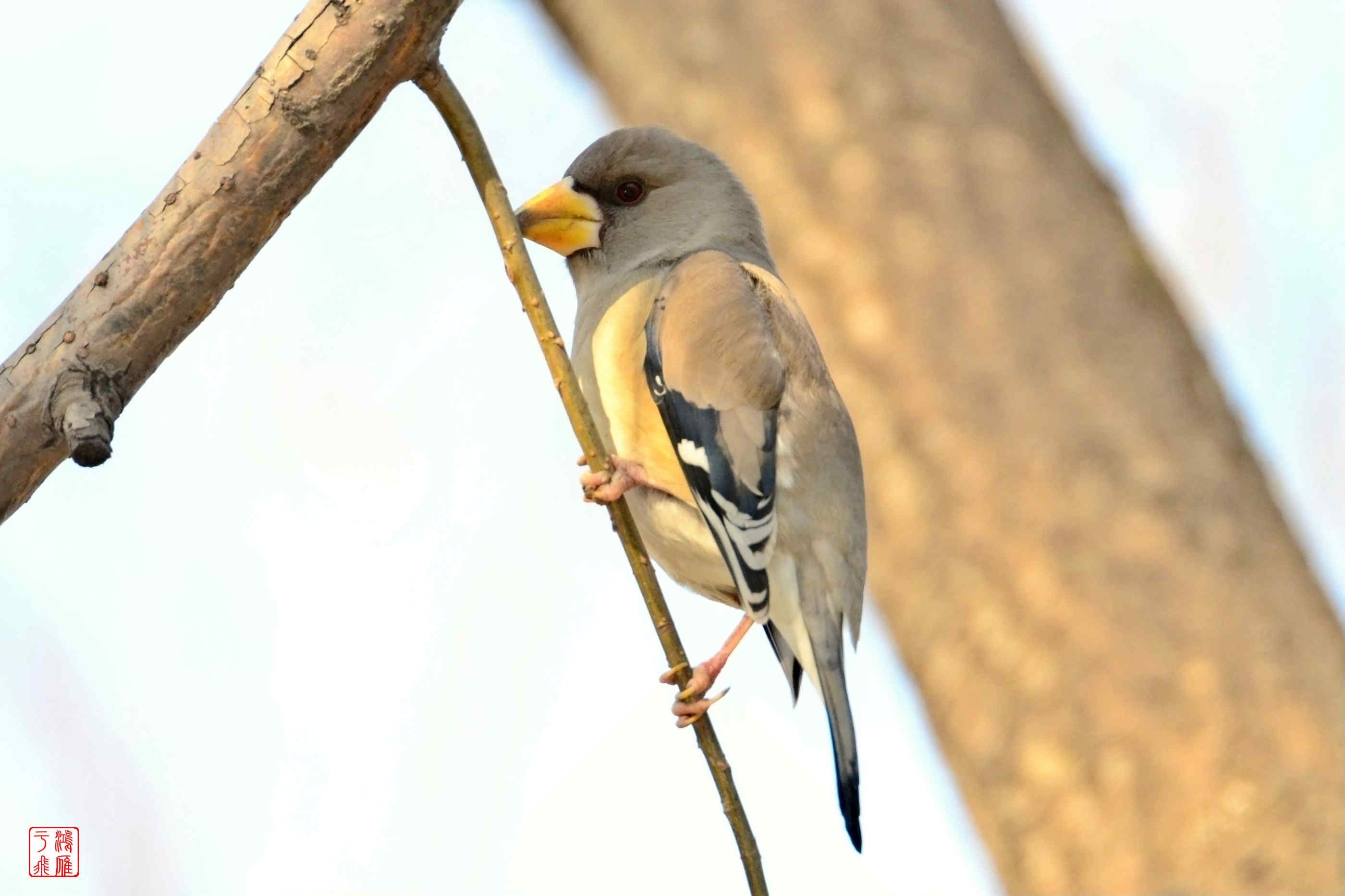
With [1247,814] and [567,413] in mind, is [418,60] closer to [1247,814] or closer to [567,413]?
[567,413]

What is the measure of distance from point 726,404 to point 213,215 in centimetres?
139

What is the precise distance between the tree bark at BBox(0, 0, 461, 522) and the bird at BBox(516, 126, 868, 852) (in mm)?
1049

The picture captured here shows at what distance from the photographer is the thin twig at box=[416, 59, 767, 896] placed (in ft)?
9.71

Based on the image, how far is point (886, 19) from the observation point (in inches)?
289

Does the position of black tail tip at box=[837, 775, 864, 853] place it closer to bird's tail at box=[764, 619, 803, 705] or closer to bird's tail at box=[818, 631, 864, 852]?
bird's tail at box=[818, 631, 864, 852]

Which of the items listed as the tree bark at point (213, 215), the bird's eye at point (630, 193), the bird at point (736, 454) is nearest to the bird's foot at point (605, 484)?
the bird at point (736, 454)

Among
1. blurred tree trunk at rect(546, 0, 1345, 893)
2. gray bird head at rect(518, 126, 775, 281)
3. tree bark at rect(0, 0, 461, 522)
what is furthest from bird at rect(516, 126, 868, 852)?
blurred tree trunk at rect(546, 0, 1345, 893)

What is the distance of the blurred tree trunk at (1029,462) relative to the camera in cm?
611

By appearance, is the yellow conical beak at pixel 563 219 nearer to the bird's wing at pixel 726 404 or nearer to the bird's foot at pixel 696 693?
the bird's wing at pixel 726 404

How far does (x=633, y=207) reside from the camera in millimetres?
4770

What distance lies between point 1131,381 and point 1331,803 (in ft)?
6.47

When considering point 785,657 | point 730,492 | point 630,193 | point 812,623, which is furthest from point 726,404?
point 630,193

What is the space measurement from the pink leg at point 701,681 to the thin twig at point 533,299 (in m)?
0.30

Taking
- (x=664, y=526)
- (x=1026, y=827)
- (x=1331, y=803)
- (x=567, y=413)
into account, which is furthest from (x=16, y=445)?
(x=1331, y=803)
